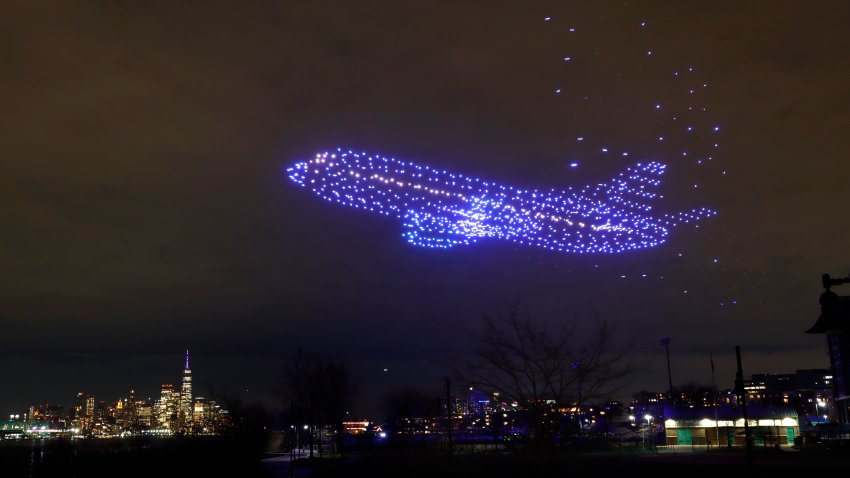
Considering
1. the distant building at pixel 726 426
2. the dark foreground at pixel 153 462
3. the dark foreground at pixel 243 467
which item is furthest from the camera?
the distant building at pixel 726 426

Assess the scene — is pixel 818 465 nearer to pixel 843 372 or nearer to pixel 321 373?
pixel 321 373

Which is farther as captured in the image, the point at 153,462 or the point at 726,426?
the point at 726,426

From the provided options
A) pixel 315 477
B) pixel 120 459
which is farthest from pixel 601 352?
→ pixel 120 459

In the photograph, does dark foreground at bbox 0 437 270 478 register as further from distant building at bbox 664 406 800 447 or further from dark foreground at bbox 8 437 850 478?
distant building at bbox 664 406 800 447

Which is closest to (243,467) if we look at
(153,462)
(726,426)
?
(153,462)

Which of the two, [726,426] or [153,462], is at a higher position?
[153,462]

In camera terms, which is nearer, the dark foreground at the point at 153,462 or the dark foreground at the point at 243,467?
the dark foreground at the point at 243,467

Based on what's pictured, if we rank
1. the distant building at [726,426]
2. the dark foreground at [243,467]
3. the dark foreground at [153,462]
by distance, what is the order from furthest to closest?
the distant building at [726,426] → the dark foreground at [153,462] → the dark foreground at [243,467]

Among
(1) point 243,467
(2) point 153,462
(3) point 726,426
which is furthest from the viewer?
(3) point 726,426

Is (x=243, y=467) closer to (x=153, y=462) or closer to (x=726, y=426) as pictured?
(x=153, y=462)

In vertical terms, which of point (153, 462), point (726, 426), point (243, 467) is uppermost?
point (153, 462)

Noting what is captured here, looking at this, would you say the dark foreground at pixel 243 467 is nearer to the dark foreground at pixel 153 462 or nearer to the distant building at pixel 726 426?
the dark foreground at pixel 153 462

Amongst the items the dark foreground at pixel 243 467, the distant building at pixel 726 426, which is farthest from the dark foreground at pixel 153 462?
the distant building at pixel 726 426

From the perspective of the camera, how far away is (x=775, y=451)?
184ft
